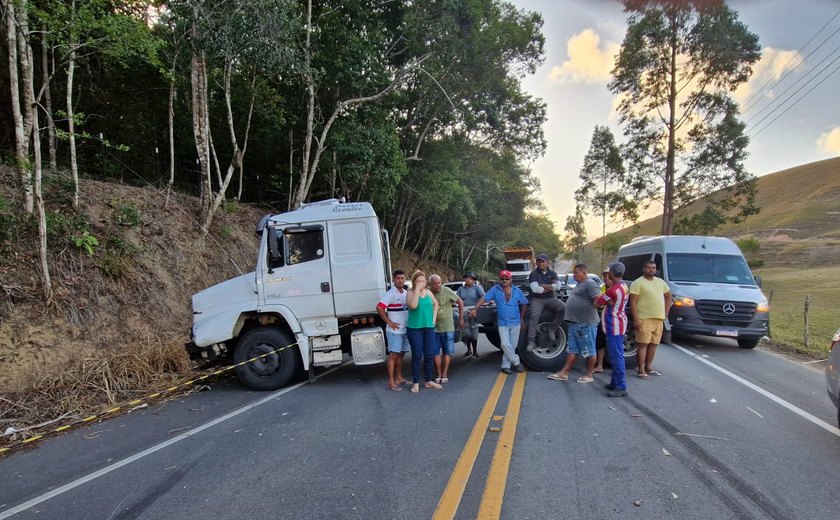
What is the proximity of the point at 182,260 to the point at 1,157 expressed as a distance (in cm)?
460

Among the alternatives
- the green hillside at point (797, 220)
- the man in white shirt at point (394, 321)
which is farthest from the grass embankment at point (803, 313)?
the man in white shirt at point (394, 321)

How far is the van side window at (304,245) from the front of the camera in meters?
6.23

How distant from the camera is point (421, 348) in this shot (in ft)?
19.4

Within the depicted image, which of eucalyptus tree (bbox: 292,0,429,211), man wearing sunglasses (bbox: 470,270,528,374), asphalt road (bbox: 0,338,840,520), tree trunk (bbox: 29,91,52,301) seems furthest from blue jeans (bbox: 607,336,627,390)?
eucalyptus tree (bbox: 292,0,429,211)

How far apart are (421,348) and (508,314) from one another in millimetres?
1381

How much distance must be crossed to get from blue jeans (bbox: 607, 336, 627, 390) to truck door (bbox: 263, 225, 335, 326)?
3.72m

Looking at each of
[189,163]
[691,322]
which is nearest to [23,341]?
[691,322]

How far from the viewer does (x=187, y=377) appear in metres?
6.76

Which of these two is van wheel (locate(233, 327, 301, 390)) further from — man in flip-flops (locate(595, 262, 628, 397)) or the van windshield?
the van windshield

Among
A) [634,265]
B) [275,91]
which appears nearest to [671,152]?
[634,265]

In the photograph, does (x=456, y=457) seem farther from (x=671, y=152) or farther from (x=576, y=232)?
(x=576, y=232)

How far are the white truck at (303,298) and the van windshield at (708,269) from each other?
6.70 m

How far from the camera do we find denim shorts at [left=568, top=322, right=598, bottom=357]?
5953 millimetres

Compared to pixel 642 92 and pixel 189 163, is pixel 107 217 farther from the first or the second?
pixel 642 92
